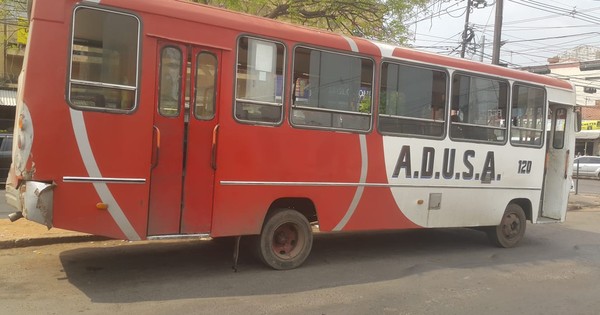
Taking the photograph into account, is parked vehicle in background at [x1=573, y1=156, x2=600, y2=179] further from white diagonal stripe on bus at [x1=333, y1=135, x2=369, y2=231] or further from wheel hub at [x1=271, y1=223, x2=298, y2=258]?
wheel hub at [x1=271, y1=223, x2=298, y2=258]

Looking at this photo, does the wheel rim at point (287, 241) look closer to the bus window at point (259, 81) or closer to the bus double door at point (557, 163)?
the bus window at point (259, 81)

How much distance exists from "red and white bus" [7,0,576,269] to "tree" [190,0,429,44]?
110 inches

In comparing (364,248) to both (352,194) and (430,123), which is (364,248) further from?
(430,123)

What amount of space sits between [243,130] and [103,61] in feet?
5.62

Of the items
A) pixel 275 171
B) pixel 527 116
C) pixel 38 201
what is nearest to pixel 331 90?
pixel 275 171

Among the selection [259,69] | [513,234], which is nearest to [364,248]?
[513,234]

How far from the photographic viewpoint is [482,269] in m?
7.16

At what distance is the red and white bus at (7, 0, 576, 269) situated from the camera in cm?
511

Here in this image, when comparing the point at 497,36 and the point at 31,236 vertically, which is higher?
the point at 497,36

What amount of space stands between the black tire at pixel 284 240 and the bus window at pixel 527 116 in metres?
4.23

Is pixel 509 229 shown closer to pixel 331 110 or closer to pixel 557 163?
pixel 557 163

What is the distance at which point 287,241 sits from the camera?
6.61 m

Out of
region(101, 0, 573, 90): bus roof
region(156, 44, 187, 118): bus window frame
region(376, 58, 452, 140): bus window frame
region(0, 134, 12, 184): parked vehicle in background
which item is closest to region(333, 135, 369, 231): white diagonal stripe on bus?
region(376, 58, 452, 140): bus window frame

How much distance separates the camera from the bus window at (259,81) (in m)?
5.99
